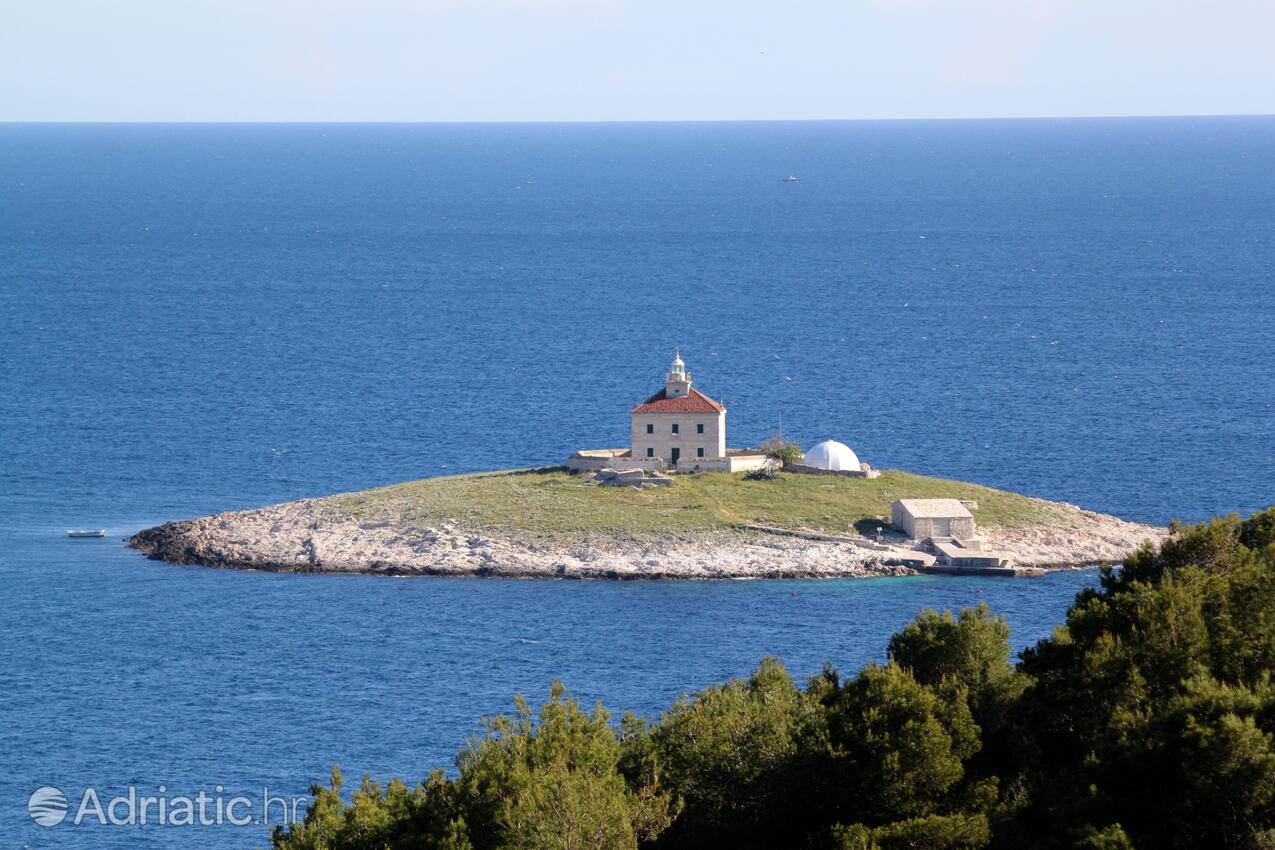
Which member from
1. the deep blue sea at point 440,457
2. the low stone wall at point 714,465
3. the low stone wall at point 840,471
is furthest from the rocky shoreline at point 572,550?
the low stone wall at point 840,471

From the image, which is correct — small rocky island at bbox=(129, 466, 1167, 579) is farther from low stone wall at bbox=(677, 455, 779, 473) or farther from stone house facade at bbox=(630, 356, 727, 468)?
stone house facade at bbox=(630, 356, 727, 468)

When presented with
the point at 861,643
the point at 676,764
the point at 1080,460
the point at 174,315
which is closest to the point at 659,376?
the point at 1080,460

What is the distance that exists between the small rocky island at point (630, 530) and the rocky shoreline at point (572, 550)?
9 centimetres

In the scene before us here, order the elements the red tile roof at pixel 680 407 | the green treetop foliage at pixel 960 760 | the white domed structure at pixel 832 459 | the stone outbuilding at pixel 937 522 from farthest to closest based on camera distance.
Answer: the white domed structure at pixel 832 459 → the red tile roof at pixel 680 407 → the stone outbuilding at pixel 937 522 → the green treetop foliage at pixel 960 760

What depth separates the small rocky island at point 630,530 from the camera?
292 ft

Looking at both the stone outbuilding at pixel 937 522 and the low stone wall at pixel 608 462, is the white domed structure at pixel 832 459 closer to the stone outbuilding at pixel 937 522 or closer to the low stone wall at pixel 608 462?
the stone outbuilding at pixel 937 522

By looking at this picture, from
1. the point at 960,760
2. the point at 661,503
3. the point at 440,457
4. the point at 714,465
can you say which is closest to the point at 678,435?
the point at 714,465

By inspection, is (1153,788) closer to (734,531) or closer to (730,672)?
(730,672)

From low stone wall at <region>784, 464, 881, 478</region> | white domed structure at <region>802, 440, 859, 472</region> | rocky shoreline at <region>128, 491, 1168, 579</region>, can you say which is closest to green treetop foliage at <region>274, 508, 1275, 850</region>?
rocky shoreline at <region>128, 491, 1168, 579</region>

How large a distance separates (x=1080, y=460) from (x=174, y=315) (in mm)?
101525

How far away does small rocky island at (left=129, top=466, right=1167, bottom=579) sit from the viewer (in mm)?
89000

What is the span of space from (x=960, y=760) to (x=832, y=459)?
188 ft

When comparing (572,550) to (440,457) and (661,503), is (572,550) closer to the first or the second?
(661,503)

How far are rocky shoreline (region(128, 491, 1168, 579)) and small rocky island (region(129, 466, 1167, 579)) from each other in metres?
0.09
